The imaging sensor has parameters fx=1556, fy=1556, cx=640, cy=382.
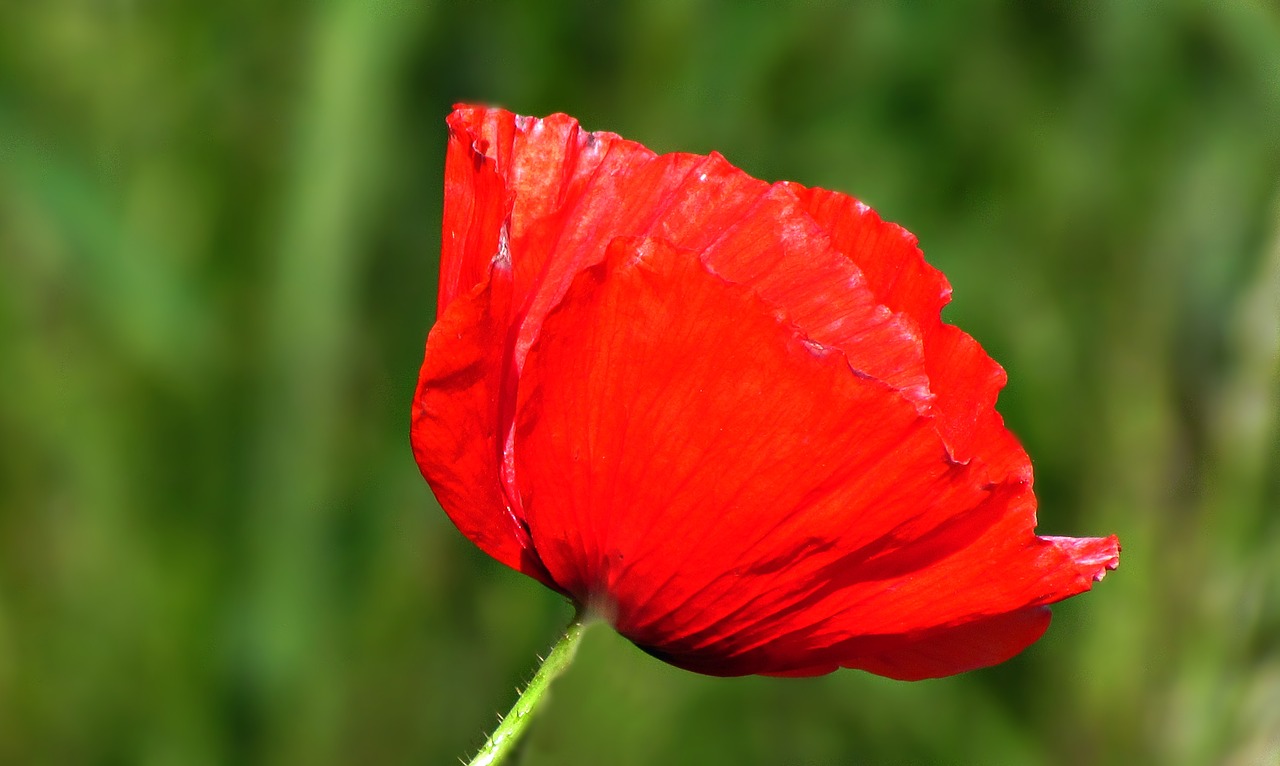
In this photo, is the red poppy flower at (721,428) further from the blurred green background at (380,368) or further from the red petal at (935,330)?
the blurred green background at (380,368)

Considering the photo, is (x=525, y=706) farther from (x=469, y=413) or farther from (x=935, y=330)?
(x=935, y=330)

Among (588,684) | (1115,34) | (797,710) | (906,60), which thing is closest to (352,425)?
(797,710)

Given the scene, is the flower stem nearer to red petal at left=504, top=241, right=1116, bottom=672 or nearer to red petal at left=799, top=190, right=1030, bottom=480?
red petal at left=504, top=241, right=1116, bottom=672

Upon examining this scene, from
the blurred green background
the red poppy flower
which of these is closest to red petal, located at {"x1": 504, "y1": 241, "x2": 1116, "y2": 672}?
the red poppy flower

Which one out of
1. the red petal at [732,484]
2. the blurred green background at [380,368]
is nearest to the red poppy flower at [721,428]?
the red petal at [732,484]

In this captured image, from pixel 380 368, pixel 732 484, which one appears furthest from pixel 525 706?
pixel 380 368

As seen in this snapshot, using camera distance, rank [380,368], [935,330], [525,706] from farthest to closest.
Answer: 1. [380,368]
2. [935,330]
3. [525,706]

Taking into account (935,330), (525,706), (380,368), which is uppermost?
(935,330)
